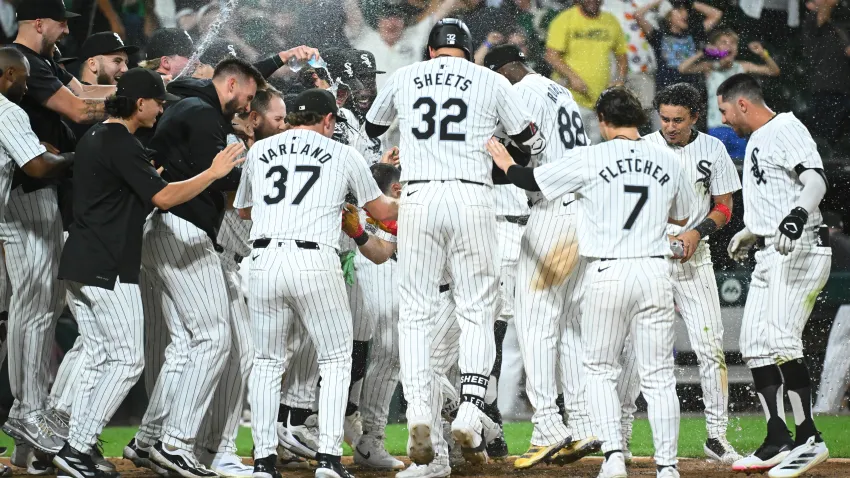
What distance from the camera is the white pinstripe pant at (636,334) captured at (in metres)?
5.60

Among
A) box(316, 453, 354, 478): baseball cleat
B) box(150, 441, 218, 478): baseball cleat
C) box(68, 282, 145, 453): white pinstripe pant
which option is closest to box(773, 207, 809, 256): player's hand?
box(316, 453, 354, 478): baseball cleat

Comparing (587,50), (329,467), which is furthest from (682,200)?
(587,50)

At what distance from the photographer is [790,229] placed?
6.26 metres

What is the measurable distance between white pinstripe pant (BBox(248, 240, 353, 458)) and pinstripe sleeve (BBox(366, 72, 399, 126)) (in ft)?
2.80

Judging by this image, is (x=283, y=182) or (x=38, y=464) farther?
(x=38, y=464)

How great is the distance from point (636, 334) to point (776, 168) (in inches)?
67.6

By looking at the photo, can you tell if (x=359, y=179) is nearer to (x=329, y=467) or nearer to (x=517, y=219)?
(x=329, y=467)

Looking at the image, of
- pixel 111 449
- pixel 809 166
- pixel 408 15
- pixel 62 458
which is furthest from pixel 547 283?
pixel 408 15

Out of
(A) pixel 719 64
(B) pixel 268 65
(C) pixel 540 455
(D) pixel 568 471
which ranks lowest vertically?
(D) pixel 568 471

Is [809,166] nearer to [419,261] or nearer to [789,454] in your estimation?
[789,454]

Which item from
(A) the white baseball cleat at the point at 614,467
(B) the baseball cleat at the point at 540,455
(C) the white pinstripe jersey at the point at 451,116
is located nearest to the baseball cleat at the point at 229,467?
(B) the baseball cleat at the point at 540,455

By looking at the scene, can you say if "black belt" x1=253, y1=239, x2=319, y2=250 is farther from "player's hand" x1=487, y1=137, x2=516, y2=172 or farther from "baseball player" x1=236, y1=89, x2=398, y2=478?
"player's hand" x1=487, y1=137, x2=516, y2=172

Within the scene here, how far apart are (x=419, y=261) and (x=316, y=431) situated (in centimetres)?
170

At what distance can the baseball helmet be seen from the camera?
6.27 meters
